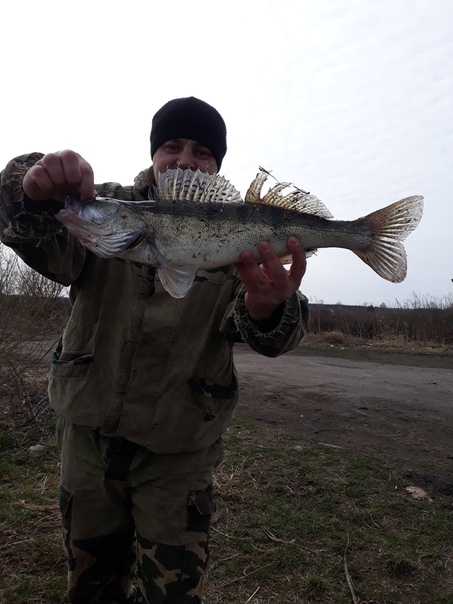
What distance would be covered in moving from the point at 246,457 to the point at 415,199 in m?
4.31

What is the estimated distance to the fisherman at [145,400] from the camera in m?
2.80

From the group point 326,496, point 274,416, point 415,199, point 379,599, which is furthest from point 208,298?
point 274,416

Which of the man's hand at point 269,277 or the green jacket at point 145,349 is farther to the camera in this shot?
the green jacket at point 145,349

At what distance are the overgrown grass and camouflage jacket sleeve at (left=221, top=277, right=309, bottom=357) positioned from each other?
7.25ft

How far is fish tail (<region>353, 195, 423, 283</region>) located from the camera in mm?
3072

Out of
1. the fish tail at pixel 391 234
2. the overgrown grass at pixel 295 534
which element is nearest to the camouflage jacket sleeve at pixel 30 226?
the fish tail at pixel 391 234

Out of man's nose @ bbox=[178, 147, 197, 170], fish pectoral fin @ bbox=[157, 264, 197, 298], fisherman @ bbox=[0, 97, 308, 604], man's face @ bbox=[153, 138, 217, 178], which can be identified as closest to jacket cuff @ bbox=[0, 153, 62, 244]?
fisherman @ bbox=[0, 97, 308, 604]

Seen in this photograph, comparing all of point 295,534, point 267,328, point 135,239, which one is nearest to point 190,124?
point 135,239

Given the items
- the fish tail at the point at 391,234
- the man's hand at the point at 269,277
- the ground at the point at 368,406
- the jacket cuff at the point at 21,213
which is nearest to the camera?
the jacket cuff at the point at 21,213

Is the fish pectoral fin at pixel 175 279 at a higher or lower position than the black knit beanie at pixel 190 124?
lower

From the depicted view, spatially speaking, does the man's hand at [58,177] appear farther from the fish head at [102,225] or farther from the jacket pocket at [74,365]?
the jacket pocket at [74,365]

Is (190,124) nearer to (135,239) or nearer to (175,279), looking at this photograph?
(135,239)

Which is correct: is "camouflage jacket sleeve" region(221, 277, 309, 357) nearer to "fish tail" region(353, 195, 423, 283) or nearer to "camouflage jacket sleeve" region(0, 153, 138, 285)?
"fish tail" region(353, 195, 423, 283)

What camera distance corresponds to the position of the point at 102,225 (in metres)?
2.57
